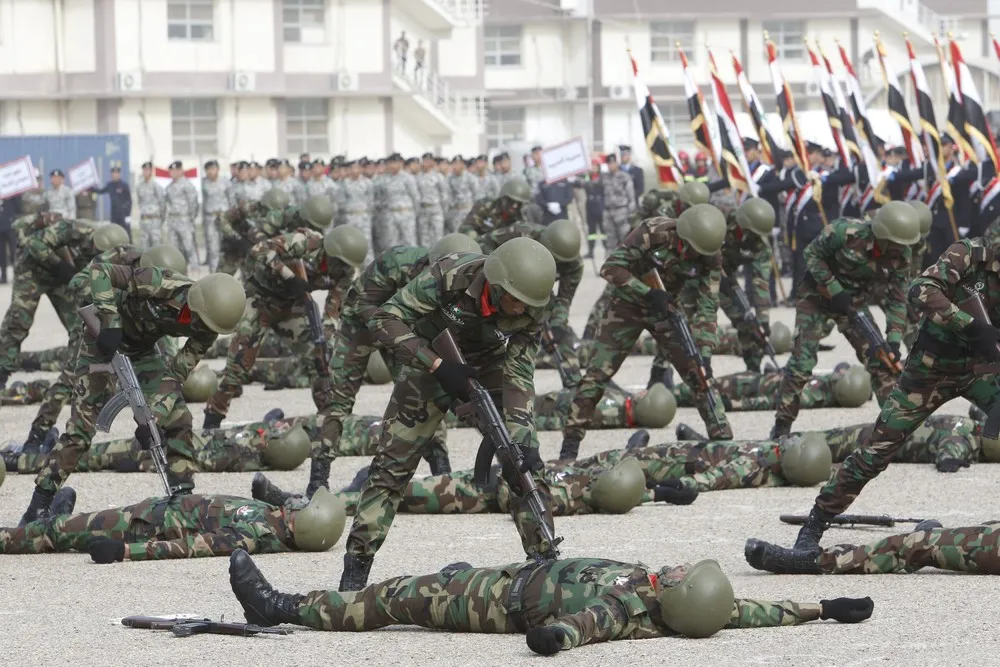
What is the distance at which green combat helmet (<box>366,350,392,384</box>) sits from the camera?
16.9m

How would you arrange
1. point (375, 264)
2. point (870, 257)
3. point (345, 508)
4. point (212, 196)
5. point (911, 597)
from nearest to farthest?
point (911, 597), point (345, 508), point (375, 264), point (870, 257), point (212, 196)

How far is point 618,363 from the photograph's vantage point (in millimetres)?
12555

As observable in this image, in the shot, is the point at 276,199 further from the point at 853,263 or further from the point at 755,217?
the point at 853,263

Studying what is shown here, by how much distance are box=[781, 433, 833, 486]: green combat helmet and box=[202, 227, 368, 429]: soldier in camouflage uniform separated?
351cm

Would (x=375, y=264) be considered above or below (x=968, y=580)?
above

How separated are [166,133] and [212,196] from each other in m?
11.1

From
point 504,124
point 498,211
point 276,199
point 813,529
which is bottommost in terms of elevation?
point 813,529

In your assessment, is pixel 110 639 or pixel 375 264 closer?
pixel 110 639

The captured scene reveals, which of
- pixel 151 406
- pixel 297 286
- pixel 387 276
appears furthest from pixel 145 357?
pixel 297 286

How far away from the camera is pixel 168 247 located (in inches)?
472

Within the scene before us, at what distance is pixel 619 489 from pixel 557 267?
15.8ft

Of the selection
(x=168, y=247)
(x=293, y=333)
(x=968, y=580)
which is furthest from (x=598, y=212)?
(x=968, y=580)

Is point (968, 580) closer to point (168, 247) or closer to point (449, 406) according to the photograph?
point (449, 406)

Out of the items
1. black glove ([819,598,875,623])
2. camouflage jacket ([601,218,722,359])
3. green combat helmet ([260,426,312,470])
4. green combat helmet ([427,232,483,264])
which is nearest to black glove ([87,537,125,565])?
green combat helmet ([427,232,483,264])
